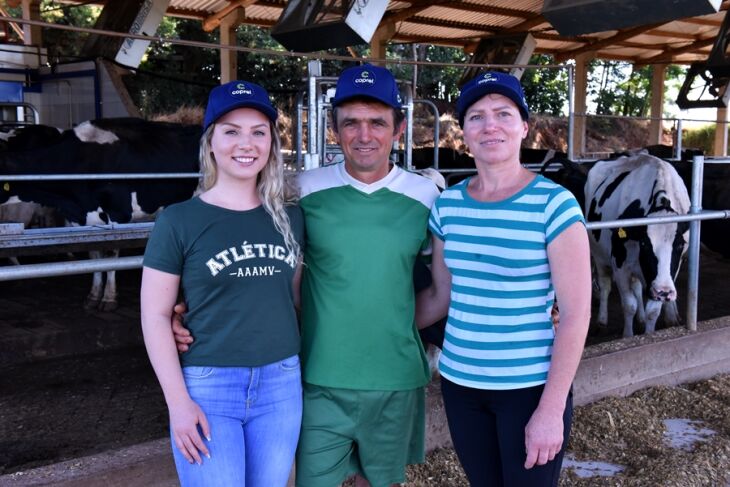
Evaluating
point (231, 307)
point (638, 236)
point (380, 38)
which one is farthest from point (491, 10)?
point (231, 307)

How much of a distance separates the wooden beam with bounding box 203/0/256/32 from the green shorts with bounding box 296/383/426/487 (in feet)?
31.2

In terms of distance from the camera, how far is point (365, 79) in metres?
2.43

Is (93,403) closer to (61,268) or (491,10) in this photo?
(61,268)

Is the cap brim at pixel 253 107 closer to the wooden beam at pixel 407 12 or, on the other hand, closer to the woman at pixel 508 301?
the woman at pixel 508 301

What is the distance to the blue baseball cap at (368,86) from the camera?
2408 millimetres

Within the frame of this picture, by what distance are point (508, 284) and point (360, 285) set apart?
48cm

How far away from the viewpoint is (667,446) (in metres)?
3.86

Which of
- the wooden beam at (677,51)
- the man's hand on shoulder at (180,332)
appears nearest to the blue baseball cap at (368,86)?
the man's hand on shoulder at (180,332)

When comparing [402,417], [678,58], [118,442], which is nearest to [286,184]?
[402,417]

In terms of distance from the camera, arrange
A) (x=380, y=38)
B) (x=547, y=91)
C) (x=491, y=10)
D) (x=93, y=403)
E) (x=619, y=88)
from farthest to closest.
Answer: (x=619, y=88) < (x=547, y=91) < (x=491, y=10) < (x=380, y=38) < (x=93, y=403)

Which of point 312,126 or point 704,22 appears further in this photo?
point 704,22

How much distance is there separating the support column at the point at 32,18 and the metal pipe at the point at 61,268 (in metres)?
9.24

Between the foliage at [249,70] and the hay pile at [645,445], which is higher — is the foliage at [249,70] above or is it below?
above

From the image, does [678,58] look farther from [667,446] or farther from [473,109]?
[473,109]
